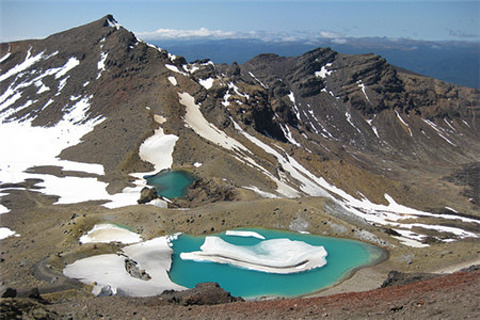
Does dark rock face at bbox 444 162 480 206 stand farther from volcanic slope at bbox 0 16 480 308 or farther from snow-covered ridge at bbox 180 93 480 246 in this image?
snow-covered ridge at bbox 180 93 480 246

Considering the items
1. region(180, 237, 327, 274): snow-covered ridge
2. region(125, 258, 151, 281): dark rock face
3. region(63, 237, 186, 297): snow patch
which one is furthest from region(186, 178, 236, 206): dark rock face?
region(125, 258, 151, 281): dark rock face

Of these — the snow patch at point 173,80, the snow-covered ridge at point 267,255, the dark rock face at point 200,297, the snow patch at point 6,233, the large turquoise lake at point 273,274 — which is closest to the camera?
the dark rock face at point 200,297

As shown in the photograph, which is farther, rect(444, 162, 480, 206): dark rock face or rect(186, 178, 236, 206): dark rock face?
rect(444, 162, 480, 206): dark rock face

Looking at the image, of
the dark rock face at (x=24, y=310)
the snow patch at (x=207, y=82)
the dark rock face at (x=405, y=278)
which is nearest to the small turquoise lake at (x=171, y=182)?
the dark rock face at (x=405, y=278)

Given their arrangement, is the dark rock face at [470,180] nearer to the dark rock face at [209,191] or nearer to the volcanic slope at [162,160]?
the volcanic slope at [162,160]

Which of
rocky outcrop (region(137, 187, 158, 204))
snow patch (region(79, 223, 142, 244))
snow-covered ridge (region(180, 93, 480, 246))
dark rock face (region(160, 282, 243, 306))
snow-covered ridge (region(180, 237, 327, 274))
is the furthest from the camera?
snow-covered ridge (region(180, 93, 480, 246))

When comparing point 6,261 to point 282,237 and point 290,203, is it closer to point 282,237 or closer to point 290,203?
point 282,237
